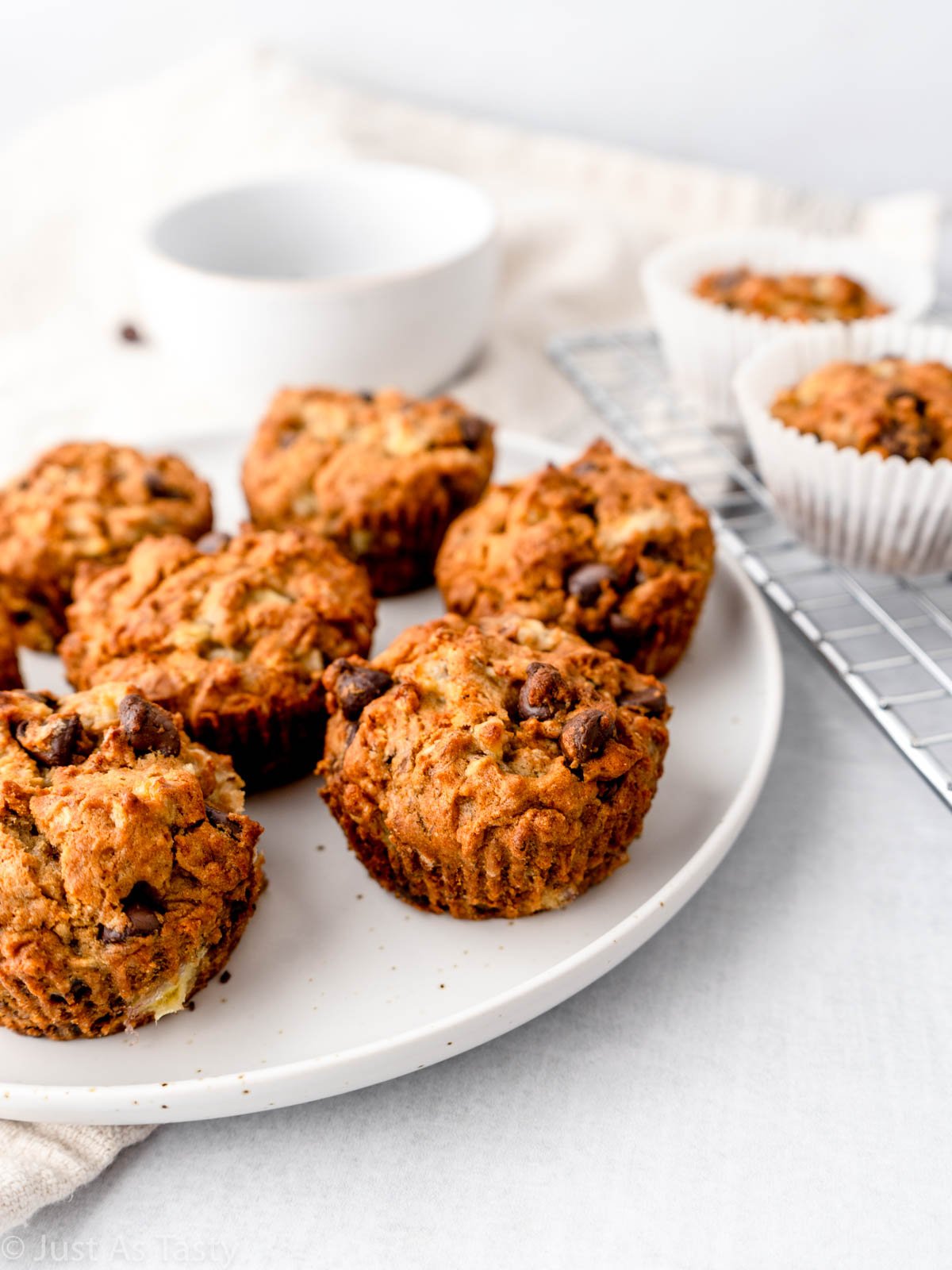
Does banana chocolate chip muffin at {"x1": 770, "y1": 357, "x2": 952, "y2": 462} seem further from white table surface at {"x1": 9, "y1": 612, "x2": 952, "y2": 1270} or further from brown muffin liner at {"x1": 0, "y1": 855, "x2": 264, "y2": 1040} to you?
brown muffin liner at {"x1": 0, "y1": 855, "x2": 264, "y2": 1040}

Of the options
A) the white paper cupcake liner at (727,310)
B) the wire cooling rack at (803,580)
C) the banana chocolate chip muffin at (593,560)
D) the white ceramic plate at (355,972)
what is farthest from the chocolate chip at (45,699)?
the white paper cupcake liner at (727,310)

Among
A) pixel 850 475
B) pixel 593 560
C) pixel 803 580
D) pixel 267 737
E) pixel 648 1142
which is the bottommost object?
pixel 648 1142

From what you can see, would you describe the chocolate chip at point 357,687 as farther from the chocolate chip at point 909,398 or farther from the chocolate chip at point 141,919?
the chocolate chip at point 909,398

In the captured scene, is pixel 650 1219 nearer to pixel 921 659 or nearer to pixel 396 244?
pixel 921 659

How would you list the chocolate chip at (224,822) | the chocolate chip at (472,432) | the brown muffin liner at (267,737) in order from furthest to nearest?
1. the chocolate chip at (472,432)
2. the brown muffin liner at (267,737)
3. the chocolate chip at (224,822)

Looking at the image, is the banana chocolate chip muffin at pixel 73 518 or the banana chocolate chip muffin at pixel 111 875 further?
the banana chocolate chip muffin at pixel 73 518

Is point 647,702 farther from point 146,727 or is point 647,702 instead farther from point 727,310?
A: point 727,310

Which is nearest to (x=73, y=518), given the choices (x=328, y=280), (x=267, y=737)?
(x=267, y=737)
